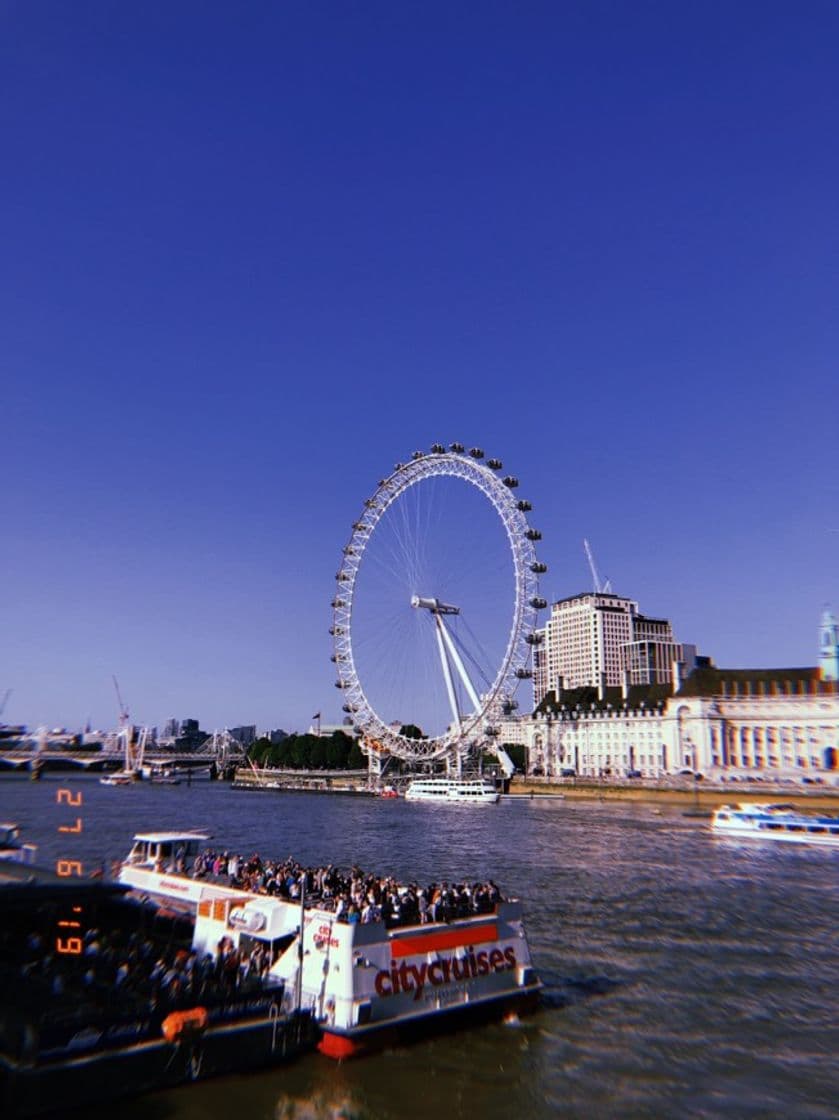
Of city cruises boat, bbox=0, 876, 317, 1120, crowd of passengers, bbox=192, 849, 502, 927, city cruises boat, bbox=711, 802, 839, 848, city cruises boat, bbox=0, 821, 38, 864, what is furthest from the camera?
city cruises boat, bbox=711, 802, 839, 848

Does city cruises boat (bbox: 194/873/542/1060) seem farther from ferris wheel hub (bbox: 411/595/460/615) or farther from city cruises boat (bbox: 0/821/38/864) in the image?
ferris wheel hub (bbox: 411/595/460/615)

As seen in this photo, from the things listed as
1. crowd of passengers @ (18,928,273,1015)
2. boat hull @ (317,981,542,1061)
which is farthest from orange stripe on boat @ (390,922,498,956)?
crowd of passengers @ (18,928,273,1015)

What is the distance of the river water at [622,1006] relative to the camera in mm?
16844

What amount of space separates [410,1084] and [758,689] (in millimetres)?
143990

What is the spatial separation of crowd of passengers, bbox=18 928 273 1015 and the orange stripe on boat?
2876mm

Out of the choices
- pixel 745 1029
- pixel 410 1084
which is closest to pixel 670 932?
pixel 745 1029

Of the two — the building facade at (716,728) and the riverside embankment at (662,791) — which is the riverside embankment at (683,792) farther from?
the building facade at (716,728)

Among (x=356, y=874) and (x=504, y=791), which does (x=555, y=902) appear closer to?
(x=356, y=874)

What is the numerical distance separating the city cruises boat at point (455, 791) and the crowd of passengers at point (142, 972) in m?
100

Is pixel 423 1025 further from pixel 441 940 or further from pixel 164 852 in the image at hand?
pixel 164 852

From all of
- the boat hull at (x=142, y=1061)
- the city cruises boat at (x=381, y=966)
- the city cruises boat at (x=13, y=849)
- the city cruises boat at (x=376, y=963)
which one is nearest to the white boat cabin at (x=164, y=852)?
the city cruises boat at (x=376, y=963)

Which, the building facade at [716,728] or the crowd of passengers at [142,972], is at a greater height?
the building facade at [716,728]

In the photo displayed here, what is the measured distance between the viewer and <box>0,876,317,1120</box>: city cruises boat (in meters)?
14.6

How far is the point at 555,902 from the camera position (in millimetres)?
37938
